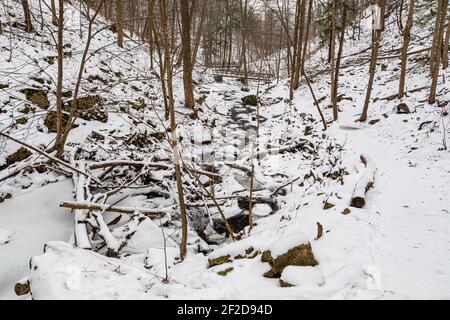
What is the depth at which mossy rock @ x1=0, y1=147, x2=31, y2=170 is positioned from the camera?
5.54 metres

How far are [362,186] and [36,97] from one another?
7853mm

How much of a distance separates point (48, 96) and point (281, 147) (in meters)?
7.47

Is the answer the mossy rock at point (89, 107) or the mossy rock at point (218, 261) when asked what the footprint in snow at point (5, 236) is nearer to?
the mossy rock at point (218, 261)

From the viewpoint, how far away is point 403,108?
10609mm

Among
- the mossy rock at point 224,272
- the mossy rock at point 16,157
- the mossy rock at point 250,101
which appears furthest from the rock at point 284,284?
the mossy rock at point 250,101

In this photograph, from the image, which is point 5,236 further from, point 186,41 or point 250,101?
point 250,101

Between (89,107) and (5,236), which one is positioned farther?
(89,107)

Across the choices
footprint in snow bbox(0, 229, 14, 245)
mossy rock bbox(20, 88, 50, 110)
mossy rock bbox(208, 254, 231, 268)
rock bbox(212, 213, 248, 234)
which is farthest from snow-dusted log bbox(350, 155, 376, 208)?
mossy rock bbox(20, 88, 50, 110)

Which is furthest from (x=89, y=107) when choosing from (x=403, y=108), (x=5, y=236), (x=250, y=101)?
(x=250, y=101)

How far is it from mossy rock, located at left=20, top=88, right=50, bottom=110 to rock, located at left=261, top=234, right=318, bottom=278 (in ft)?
22.9

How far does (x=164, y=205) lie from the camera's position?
5.77m
